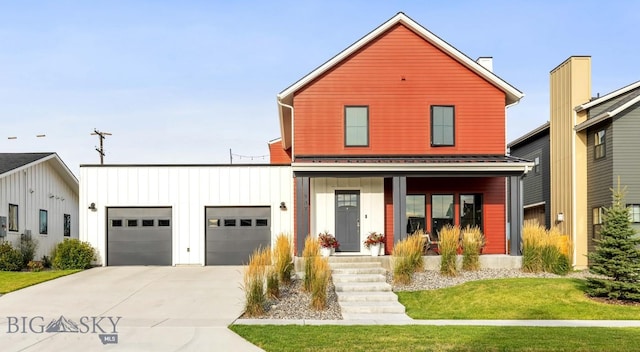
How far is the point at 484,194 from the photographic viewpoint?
2134cm

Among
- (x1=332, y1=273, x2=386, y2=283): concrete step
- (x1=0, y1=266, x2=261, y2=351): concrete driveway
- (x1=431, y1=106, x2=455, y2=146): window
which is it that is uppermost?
(x1=431, y1=106, x2=455, y2=146): window

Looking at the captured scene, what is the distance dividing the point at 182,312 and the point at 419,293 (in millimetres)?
5555

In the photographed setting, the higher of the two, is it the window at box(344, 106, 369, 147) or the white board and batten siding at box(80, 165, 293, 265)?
the window at box(344, 106, 369, 147)

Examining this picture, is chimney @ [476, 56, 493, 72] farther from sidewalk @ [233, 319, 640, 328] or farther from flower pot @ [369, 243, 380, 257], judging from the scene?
sidewalk @ [233, 319, 640, 328]

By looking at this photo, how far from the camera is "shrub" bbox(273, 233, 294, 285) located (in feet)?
51.1

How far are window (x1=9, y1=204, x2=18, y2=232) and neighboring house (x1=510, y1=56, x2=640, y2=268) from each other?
19414 millimetres

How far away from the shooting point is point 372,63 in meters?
21.2

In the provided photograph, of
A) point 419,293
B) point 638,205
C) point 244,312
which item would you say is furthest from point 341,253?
point 638,205

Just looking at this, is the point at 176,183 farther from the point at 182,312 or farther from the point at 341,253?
Answer: the point at 182,312

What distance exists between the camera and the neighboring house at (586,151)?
2150 centimetres

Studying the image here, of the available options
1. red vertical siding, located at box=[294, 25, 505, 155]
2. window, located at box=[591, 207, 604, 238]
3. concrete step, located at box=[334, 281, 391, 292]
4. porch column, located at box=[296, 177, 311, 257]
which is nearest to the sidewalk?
concrete step, located at box=[334, 281, 391, 292]

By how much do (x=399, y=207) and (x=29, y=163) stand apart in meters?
13.9

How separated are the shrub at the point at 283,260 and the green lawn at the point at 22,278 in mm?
6707

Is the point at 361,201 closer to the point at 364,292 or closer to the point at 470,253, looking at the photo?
the point at 470,253
